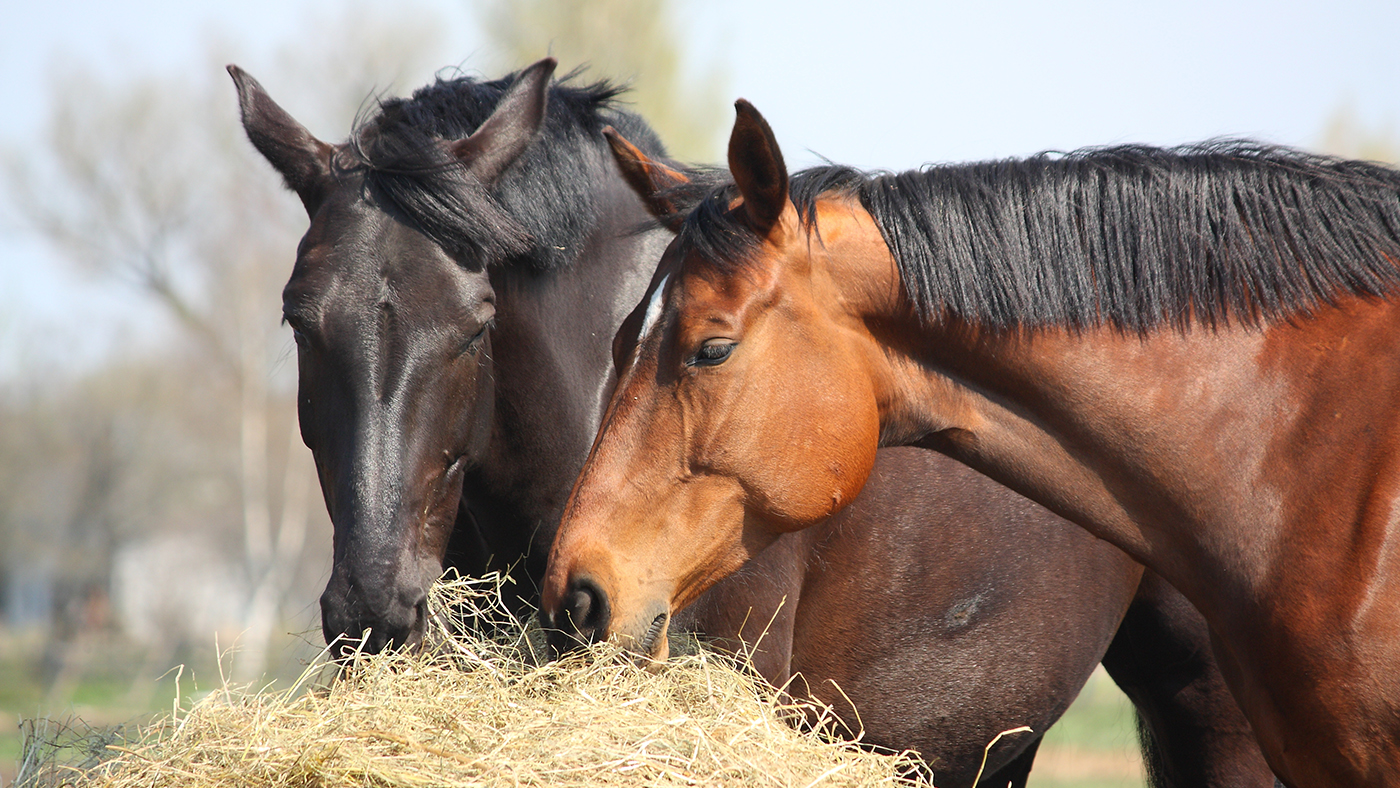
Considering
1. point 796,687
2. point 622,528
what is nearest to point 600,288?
point 622,528

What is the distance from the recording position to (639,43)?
20297 millimetres

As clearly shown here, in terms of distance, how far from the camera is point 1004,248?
251 centimetres

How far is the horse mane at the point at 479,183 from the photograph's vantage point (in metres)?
2.81

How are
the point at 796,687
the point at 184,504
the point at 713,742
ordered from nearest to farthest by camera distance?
1. the point at 713,742
2. the point at 796,687
3. the point at 184,504

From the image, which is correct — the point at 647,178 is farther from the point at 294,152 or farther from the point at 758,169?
the point at 294,152

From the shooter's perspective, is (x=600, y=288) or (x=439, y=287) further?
(x=600, y=288)

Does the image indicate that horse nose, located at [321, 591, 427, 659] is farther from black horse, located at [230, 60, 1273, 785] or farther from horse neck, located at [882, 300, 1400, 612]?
horse neck, located at [882, 300, 1400, 612]

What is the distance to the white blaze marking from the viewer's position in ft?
8.39

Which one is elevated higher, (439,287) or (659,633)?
(439,287)

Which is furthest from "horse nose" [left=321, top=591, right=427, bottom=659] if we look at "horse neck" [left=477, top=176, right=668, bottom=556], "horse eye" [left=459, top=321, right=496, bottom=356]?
"horse eye" [left=459, top=321, right=496, bottom=356]

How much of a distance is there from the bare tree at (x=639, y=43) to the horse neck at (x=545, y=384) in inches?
642

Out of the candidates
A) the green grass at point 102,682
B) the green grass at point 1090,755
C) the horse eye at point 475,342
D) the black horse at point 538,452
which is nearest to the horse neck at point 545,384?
the black horse at point 538,452

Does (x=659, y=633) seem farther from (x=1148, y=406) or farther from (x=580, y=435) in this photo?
(x=1148, y=406)

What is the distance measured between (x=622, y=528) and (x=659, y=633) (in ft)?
0.88
